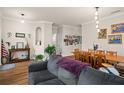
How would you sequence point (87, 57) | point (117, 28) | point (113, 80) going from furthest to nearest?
point (117, 28) < point (87, 57) < point (113, 80)

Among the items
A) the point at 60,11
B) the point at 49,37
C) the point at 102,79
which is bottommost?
the point at 102,79

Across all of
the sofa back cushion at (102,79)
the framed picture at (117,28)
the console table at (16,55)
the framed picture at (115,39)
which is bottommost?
the console table at (16,55)

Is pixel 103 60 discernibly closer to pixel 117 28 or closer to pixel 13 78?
pixel 117 28

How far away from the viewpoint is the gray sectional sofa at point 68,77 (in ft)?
4.16

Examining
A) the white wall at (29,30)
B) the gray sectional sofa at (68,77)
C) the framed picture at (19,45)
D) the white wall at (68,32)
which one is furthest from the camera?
the white wall at (68,32)

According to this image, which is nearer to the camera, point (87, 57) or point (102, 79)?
point (102, 79)

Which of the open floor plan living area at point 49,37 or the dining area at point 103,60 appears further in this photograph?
the open floor plan living area at point 49,37

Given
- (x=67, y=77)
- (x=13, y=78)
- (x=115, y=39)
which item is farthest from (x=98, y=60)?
(x=13, y=78)

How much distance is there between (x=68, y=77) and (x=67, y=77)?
31 mm

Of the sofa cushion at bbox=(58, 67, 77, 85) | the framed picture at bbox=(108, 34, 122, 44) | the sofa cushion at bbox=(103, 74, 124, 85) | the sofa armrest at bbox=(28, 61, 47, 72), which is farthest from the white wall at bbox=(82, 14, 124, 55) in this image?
the sofa cushion at bbox=(103, 74, 124, 85)

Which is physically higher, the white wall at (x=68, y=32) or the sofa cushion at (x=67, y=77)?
the white wall at (x=68, y=32)

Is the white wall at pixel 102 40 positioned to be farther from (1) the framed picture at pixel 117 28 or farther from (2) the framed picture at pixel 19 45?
(2) the framed picture at pixel 19 45

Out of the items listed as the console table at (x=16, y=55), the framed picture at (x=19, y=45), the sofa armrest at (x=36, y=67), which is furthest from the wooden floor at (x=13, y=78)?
the framed picture at (x=19, y=45)

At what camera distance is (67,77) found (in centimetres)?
202
